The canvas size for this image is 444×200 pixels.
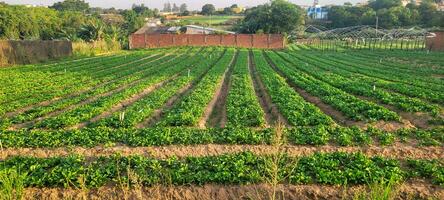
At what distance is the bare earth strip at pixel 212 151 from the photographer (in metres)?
9.74

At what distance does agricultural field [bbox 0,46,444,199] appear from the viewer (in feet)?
24.4

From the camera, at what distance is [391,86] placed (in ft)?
65.2

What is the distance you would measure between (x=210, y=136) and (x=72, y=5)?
17926cm

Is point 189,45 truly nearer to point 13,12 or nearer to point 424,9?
point 13,12

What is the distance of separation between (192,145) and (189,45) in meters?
57.8

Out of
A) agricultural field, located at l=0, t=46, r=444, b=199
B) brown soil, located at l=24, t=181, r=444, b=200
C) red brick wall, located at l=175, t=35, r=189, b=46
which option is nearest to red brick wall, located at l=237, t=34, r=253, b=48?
red brick wall, located at l=175, t=35, r=189, b=46

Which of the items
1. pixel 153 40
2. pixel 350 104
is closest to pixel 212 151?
pixel 350 104

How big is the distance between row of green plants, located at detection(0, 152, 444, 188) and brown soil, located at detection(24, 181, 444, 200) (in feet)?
0.53

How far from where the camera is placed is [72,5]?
172000 millimetres

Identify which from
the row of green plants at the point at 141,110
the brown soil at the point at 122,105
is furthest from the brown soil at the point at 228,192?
the brown soil at the point at 122,105

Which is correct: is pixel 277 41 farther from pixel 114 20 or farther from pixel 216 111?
pixel 114 20

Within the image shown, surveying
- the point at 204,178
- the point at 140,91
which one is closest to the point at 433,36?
the point at 140,91

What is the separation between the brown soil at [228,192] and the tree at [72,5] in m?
173

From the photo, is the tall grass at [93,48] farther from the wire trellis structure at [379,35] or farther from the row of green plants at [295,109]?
the row of green plants at [295,109]
